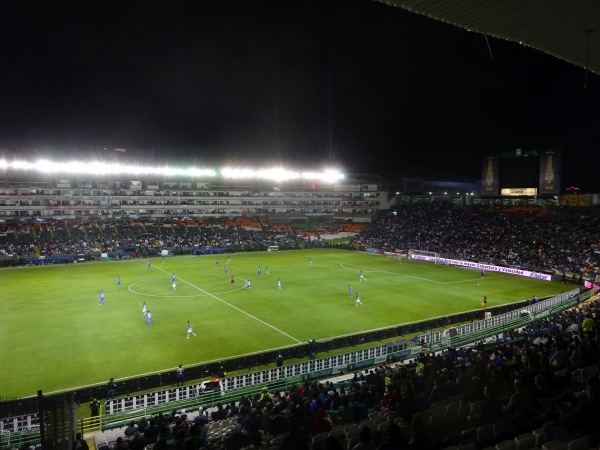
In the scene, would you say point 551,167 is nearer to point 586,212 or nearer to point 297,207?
point 586,212

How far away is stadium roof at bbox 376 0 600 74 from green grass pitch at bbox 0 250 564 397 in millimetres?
19265

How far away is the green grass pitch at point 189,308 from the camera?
21.9 m

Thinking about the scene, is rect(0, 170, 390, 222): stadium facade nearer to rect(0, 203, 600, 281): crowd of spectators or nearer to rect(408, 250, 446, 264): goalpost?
rect(0, 203, 600, 281): crowd of spectators

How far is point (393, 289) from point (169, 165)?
66.5 meters

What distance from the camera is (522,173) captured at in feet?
223

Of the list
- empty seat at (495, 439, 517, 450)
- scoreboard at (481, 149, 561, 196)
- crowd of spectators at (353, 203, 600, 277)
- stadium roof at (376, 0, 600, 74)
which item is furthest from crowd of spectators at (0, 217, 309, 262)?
empty seat at (495, 439, 517, 450)

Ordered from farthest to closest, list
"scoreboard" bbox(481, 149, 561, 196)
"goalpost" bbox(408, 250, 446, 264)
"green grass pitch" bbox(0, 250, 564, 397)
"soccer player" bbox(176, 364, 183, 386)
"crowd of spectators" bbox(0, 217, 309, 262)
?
"scoreboard" bbox(481, 149, 561, 196), "crowd of spectators" bbox(0, 217, 309, 262), "goalpost" bbox(408, 250, 446, 264), "green grass pitch" bbox(0, 250, 564, 397), "soccer player" bbox(176, 364, 183, 386)

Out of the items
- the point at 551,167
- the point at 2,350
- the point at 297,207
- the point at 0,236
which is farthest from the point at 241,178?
the point at 2,350

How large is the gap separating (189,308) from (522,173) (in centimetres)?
5939

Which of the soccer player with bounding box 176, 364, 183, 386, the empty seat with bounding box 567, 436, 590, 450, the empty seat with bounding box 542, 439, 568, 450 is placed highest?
the empty seat with bounding box 567, 436, 590, 450

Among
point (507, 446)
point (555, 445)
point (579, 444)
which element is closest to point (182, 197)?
point (507, 446)

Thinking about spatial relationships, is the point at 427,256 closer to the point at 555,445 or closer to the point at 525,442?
the point at 525,442

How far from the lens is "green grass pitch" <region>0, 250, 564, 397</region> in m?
21.9

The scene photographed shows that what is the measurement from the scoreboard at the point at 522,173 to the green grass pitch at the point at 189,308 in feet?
83.9
